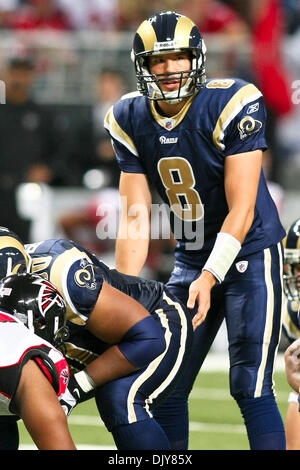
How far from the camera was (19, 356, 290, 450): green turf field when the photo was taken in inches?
185

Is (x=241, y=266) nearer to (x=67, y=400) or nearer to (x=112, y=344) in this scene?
(x=112, y=344)

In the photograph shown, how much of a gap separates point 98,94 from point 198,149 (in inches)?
187

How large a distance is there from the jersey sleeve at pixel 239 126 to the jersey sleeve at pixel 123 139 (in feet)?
1.30

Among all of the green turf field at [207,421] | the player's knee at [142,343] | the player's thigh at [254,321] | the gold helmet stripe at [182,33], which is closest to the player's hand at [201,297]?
the player's knee at [142,343]

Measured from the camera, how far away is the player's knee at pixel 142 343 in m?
3.19

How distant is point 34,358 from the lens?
8.50 ft

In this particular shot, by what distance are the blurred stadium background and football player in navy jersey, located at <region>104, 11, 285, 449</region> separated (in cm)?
306

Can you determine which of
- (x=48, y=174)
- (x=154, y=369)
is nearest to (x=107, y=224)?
(x=48, y=174)

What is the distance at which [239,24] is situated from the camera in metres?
8.88

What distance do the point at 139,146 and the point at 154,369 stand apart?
1014 millimetres

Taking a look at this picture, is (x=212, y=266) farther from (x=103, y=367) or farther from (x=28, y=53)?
(x=28, y=53)

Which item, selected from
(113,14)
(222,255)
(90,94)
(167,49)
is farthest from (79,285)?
(113,14)

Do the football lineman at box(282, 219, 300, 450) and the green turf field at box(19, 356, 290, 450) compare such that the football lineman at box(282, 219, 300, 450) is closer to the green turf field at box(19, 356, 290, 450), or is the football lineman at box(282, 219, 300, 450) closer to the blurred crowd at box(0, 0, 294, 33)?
the green turf field at box(19, 356, 290, 450)

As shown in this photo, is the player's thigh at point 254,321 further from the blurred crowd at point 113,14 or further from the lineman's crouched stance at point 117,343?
the blurred crowd at point 113,14
